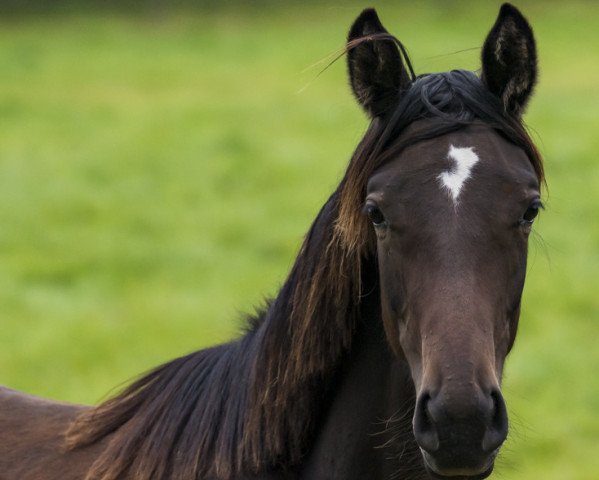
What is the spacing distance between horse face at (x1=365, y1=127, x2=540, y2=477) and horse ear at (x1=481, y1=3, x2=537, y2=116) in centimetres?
18

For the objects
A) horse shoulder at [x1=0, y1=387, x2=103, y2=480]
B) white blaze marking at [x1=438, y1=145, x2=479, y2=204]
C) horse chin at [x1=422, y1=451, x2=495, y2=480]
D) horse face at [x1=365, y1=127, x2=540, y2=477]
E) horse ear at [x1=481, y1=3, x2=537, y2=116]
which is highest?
horse ear at [x1=481, y1=3, x2=537, y2=116]

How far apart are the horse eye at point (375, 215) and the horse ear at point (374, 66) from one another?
37 cm

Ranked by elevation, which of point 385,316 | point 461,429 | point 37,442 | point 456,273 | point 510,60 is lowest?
point 37,442

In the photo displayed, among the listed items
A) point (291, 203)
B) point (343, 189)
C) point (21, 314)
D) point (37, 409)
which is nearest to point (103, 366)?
point (21, 314)

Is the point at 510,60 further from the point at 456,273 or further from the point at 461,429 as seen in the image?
the point at 461,429

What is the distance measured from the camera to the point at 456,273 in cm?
304

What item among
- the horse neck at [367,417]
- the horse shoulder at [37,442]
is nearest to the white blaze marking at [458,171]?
the horse neck at [367,417]

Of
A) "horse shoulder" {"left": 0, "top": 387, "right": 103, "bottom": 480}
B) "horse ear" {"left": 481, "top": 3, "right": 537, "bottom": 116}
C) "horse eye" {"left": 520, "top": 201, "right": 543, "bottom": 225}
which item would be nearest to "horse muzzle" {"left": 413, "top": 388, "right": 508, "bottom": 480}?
"horse eye" {"left": 520, "top": 201, "right": 543, "bottom": 225}

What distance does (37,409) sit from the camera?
4113 millimetres

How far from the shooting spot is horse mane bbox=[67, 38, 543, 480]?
333 centimetres

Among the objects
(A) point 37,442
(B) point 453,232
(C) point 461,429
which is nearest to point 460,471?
(C) point 461,429

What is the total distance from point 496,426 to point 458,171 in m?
0.67

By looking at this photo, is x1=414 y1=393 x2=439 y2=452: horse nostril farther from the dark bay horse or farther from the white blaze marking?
the white blaze marking

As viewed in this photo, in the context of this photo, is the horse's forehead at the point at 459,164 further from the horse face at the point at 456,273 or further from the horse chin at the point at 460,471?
the horse chin at the point at 460,471
